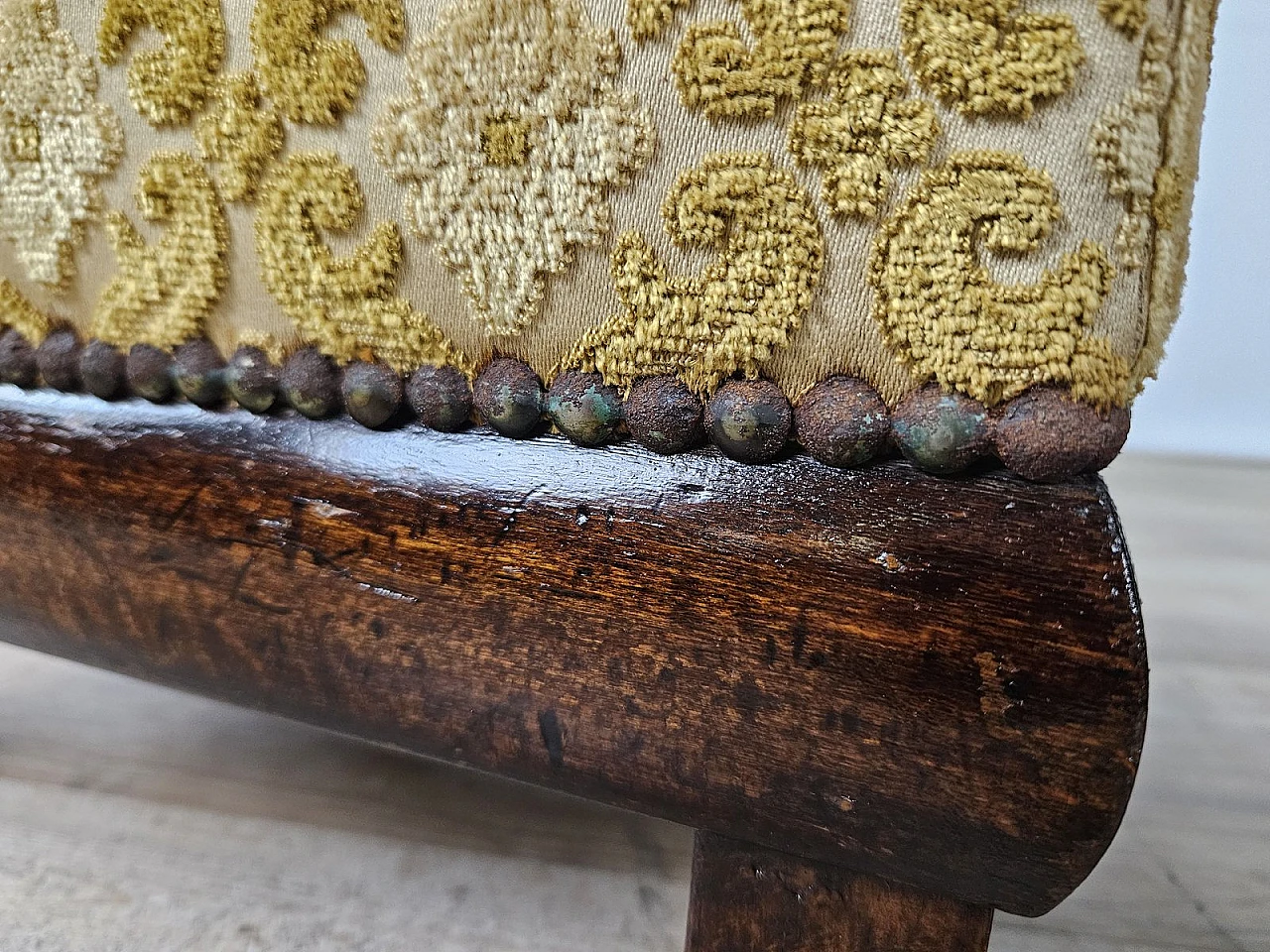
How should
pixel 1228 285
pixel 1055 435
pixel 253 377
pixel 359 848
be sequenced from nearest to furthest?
pixel 1055 435 < pixel 253 377 < pixel 359 848 < pixel 1228 285

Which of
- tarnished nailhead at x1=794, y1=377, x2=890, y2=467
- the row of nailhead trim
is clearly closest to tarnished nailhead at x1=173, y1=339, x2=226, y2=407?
the row of nailhead trim

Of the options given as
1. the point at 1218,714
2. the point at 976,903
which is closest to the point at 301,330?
the point at 976,903

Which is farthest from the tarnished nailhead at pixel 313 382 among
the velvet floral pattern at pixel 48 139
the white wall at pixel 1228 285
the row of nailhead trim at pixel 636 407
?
the white wall at pixel 1228 285

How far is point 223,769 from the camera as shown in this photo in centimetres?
60

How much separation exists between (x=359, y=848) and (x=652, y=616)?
12.3 inches

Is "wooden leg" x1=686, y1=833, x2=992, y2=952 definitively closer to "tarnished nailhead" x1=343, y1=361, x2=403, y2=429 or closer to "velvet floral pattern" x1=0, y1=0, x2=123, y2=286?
"tarnished nailhead" x1=343, y1=361, x2=403, y2=429

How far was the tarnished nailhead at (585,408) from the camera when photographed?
312 millimetres

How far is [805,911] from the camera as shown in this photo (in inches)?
12.4

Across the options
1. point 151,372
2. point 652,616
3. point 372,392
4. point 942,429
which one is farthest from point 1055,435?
point 151,372

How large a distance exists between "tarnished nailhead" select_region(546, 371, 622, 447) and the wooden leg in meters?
0.15

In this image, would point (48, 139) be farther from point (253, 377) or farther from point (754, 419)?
point (754, 419)

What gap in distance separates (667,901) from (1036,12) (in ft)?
1.42

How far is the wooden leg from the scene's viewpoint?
0.30m

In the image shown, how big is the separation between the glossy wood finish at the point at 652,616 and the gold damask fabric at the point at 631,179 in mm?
40
